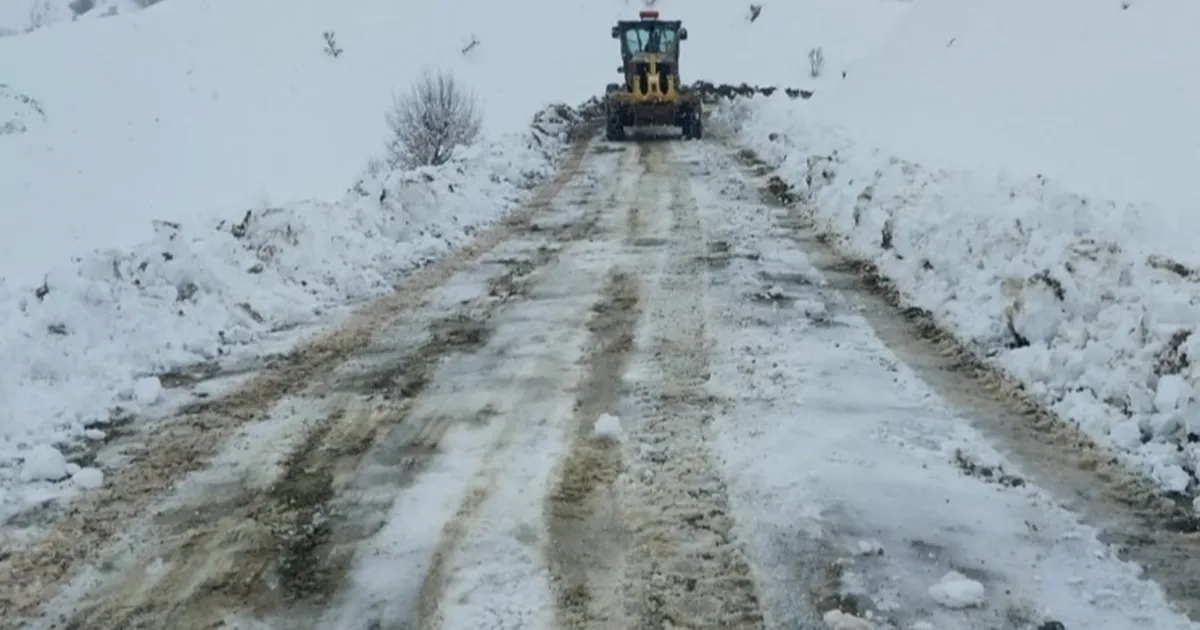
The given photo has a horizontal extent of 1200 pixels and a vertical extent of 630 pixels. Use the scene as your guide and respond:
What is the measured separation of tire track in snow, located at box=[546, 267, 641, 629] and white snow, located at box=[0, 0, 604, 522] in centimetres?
230

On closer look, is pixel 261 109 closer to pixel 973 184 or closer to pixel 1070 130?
pixel 1070 130

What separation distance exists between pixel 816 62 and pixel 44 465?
4829 cm

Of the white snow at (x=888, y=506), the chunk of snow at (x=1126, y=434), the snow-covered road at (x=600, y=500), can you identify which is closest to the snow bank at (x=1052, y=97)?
the chunk of snow at (x=1126, y=434)

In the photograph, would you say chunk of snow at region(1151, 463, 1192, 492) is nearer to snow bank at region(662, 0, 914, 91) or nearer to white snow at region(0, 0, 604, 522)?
white snow at region(0, 0, 604, 522)

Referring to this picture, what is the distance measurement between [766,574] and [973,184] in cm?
759

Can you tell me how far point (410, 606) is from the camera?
4.02m

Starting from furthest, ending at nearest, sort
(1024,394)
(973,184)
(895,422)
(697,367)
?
(973,184) < (697,367) < (1024,394) < (895,422)

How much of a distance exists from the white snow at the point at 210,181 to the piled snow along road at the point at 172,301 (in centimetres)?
2

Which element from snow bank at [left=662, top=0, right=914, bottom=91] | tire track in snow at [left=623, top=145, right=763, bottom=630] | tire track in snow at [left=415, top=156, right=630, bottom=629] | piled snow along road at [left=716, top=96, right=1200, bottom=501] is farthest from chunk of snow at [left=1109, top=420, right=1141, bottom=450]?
snow bank at [left=662, top=0, right=914, bottom=91]

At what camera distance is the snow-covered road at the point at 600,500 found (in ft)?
13.3

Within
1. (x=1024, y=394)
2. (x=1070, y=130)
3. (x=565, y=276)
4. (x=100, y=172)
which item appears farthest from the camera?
(x=100, y=172)

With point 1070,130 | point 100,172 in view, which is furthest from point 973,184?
point 100,172

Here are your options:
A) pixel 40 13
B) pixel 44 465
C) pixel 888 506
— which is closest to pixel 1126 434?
pixel 888 506

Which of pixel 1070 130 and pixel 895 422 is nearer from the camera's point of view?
pixel 895 422
